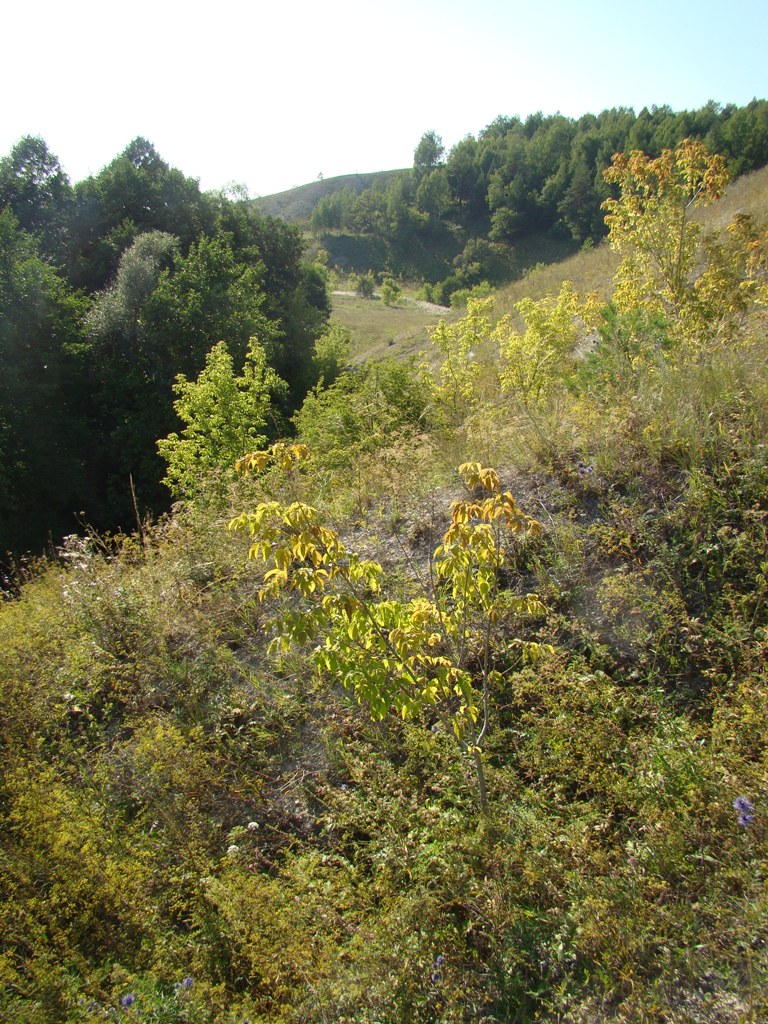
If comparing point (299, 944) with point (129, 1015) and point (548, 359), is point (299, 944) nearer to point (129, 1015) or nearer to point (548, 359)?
point (129, 1015)

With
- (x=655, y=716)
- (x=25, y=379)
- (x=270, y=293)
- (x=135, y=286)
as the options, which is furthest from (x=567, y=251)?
(x=655, y=716)

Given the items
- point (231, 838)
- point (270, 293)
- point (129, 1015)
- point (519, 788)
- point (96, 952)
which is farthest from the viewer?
point (270, 293)

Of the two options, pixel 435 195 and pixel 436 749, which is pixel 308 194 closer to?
pixel 435 195

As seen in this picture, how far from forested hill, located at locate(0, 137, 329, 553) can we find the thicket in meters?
7.05

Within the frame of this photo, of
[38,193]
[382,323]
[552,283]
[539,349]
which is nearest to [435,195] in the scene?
[382,323]

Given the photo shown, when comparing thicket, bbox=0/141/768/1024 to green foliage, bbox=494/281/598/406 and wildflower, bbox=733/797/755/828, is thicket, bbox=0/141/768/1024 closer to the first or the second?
wildflower, bbox=733/797/755/828

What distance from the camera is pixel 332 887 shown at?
9.31 feet

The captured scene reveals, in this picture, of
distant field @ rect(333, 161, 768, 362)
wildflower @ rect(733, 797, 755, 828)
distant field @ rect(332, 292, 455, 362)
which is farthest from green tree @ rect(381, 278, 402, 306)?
wildflower @ rect(733, 797, 755, 828)

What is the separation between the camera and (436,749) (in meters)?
3.31

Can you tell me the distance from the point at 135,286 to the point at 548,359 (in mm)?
13131

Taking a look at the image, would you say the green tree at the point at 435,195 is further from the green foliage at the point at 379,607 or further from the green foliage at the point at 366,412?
the green foliage at the point at 379,607

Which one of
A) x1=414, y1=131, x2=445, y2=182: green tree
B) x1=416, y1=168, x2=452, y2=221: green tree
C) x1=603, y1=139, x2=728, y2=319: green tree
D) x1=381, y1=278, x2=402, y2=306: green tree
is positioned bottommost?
x1=603, y1=139, x2=728, y2=319: green tree

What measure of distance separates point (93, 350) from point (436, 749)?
53.9ft

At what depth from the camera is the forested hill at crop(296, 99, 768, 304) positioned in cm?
5547
